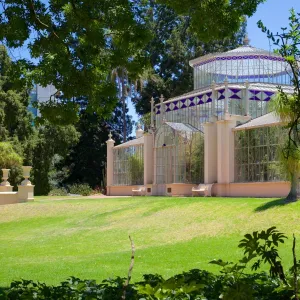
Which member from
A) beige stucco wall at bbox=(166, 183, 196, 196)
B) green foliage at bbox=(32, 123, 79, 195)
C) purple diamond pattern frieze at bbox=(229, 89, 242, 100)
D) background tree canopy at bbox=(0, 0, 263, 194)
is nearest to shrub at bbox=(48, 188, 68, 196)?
green foliage at bbox=(32, 123, 79, 195)

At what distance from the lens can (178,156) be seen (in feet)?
92.4

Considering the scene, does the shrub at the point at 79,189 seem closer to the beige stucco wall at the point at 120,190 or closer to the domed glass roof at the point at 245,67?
the beige stucco wall at the point at 120,190

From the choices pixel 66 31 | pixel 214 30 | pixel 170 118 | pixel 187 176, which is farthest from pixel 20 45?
pixel 170 118

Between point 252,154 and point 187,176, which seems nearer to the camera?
point 252,154

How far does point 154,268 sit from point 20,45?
5.28m

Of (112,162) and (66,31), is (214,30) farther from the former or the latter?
(112,162)

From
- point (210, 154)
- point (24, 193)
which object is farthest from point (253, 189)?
point (24, 193)

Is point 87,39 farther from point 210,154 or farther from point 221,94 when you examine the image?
point 221,94

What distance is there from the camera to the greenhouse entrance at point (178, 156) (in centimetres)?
2750

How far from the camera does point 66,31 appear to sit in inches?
321

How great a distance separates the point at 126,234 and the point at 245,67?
17.6 m

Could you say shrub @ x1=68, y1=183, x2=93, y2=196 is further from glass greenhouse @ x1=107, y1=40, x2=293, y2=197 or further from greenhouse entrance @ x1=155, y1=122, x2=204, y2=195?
greenhouse entrance @ x1=155, y1=122, x2=204, y2=195

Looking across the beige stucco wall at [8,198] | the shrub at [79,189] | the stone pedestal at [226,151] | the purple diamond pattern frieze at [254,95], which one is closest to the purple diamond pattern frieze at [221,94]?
the purple diamond pattern frieze at [254,95]

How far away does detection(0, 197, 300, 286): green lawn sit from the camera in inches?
445
